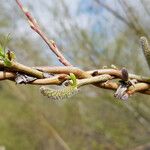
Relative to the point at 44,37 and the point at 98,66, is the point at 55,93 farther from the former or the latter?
the point at 98,66

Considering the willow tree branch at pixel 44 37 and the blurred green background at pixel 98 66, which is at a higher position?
the blurred green background at pixel 98 66

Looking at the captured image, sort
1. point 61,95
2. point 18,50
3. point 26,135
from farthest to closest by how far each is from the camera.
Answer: point 26,135
point 18,50
point 61,95

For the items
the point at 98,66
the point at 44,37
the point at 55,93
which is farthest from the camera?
the point at 98,66

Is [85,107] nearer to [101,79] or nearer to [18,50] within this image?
[18,50]

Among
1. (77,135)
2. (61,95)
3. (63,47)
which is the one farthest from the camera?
(77,135)

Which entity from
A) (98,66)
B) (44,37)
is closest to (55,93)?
(44,37)

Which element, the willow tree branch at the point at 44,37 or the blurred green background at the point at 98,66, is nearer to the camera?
the willow tree branch at the point at 44,37

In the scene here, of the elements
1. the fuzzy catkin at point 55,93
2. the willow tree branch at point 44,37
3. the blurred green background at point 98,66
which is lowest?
the fuzzy catkin at point 55,93

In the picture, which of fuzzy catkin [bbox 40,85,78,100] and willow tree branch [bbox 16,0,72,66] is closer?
fuzzy catkin [bbox 40,85,78,100]

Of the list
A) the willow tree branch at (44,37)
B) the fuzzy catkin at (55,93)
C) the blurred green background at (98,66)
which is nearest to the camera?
the fuzzy catkin at (55,93)

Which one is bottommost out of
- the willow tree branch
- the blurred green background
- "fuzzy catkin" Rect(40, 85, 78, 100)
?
"fuzzy catkin" Rect(40, 85, 78, 100)

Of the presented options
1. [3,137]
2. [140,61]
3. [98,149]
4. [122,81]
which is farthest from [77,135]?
[122,81]
